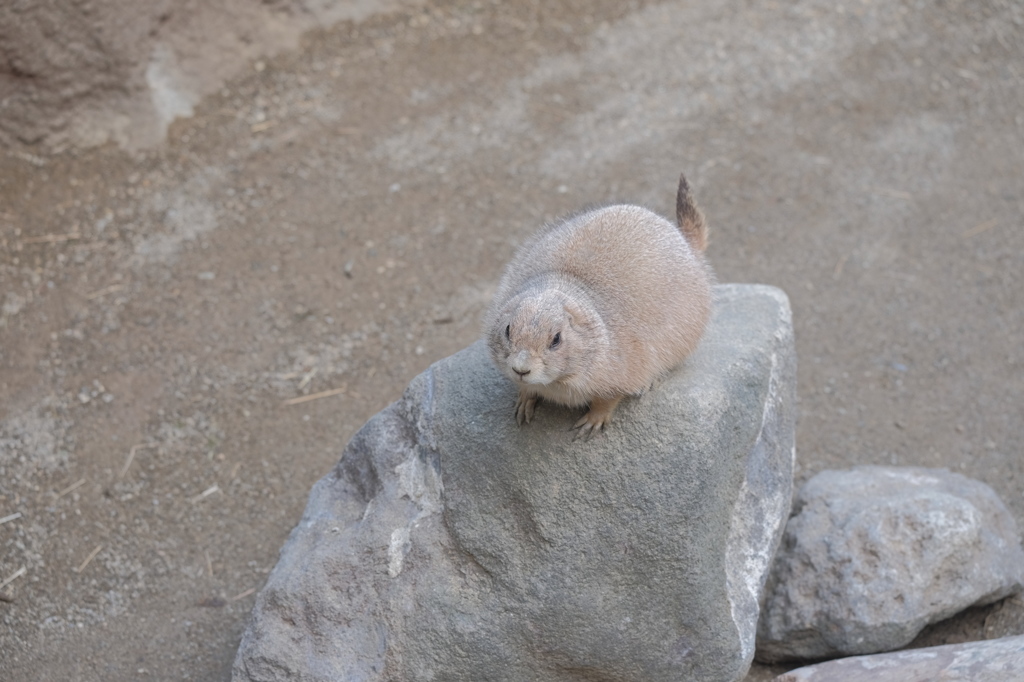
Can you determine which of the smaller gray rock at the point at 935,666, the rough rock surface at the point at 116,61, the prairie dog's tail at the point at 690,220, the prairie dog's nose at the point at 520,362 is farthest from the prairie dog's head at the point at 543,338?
the rough rock surface at the point at 116,61

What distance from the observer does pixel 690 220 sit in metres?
5.55

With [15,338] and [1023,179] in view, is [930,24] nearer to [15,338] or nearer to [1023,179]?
[1023,179]

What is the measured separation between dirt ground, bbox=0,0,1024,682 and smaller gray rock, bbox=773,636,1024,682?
1071 mm

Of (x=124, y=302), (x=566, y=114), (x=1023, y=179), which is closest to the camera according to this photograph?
(x=124, y=302)

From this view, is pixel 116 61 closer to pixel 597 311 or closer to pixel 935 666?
pixel 597 311

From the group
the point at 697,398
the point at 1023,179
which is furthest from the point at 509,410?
the point at 1023,179

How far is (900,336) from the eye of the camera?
8.31 m

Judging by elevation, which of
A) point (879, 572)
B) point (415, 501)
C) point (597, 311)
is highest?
point (597, 311)

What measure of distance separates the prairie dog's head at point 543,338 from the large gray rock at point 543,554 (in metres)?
0.54

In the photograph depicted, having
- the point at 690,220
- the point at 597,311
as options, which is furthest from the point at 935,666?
the point at 690,220

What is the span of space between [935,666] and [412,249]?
18.3 feet

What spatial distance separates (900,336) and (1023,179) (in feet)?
8.73

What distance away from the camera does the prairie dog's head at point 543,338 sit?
14.0 feet

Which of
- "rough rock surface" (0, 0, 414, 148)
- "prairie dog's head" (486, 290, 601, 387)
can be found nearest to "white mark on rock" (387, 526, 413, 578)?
"prairie dog's head" (486, 290, 601, 387)
